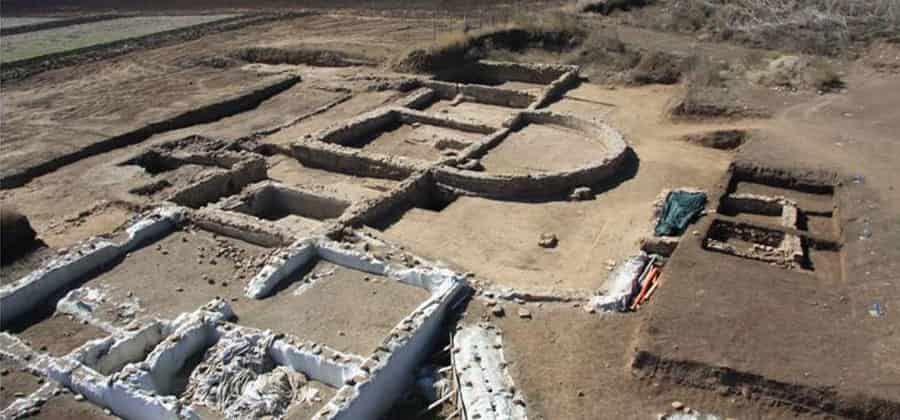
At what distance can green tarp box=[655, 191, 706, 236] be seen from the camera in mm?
12516

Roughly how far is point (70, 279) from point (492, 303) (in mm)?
6893

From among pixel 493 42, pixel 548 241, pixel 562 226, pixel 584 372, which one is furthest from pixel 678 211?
pixel 493 42

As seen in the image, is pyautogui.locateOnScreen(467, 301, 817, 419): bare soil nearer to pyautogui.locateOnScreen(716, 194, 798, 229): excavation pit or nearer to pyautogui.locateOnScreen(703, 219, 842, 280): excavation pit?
pyautogui.locateOnScreen(703, 219, 842, 280): excavation pit

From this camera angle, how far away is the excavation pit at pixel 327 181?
14719mm

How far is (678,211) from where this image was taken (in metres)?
12.9

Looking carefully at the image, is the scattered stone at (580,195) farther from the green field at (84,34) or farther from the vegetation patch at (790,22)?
the green field at (84,34)

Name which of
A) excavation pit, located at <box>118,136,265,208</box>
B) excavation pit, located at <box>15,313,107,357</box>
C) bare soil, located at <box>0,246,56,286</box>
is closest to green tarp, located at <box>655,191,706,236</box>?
excavation pit, located at <box>118,136,265,208</box>

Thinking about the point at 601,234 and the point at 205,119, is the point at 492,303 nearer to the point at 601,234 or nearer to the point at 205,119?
the point at 601,234

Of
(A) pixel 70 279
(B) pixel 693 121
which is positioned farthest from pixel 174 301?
(B) pixel 693 121

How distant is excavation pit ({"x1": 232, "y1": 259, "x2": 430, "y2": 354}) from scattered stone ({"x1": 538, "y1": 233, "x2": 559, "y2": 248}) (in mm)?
2989

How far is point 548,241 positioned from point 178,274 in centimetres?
642

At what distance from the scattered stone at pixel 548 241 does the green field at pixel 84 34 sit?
21.6 metres

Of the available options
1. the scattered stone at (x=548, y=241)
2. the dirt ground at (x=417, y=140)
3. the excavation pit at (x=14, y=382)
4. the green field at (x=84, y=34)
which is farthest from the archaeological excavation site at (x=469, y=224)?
the green field at (x=84, y=34)

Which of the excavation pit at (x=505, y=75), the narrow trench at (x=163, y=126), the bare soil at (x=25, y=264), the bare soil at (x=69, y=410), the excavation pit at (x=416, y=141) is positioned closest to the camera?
the bare soil at (x=69, y=410)
